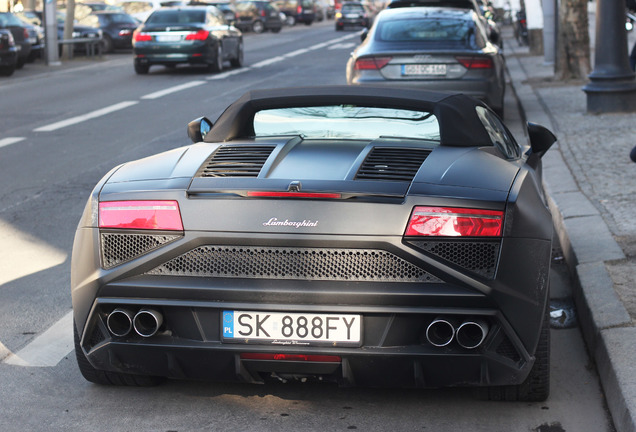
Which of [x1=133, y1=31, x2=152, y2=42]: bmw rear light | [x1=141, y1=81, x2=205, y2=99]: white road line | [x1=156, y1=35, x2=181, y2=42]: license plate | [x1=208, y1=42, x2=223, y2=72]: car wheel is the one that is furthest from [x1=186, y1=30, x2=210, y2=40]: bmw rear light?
[x1=141, y1=81, x2=205, y2=99]: white road line

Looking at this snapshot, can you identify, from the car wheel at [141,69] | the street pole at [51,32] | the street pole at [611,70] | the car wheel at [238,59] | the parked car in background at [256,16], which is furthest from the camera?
the parked car in background at [256,16]

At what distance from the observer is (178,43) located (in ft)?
81.1

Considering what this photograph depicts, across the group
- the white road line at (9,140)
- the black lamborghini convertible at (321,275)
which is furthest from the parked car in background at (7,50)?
the black lamborghini convertible at (321,275)

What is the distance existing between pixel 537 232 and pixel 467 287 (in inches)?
17.2

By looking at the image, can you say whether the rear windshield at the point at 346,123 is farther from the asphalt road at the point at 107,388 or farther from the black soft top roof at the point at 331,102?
the asphalt road at the point at 107,388

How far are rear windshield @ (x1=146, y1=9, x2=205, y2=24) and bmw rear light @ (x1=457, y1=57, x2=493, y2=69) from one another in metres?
13.9

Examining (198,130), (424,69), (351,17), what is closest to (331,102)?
(198,130)

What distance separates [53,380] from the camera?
4625mm

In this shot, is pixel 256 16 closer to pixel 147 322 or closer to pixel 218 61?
pixel 218 61

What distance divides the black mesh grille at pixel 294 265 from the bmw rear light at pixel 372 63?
9024 millimetres

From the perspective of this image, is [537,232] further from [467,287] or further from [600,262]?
[600,262]

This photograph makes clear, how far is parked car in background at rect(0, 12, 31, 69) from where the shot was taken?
25.8 m

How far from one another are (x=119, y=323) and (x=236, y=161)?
793 mm

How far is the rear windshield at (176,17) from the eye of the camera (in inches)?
1006
